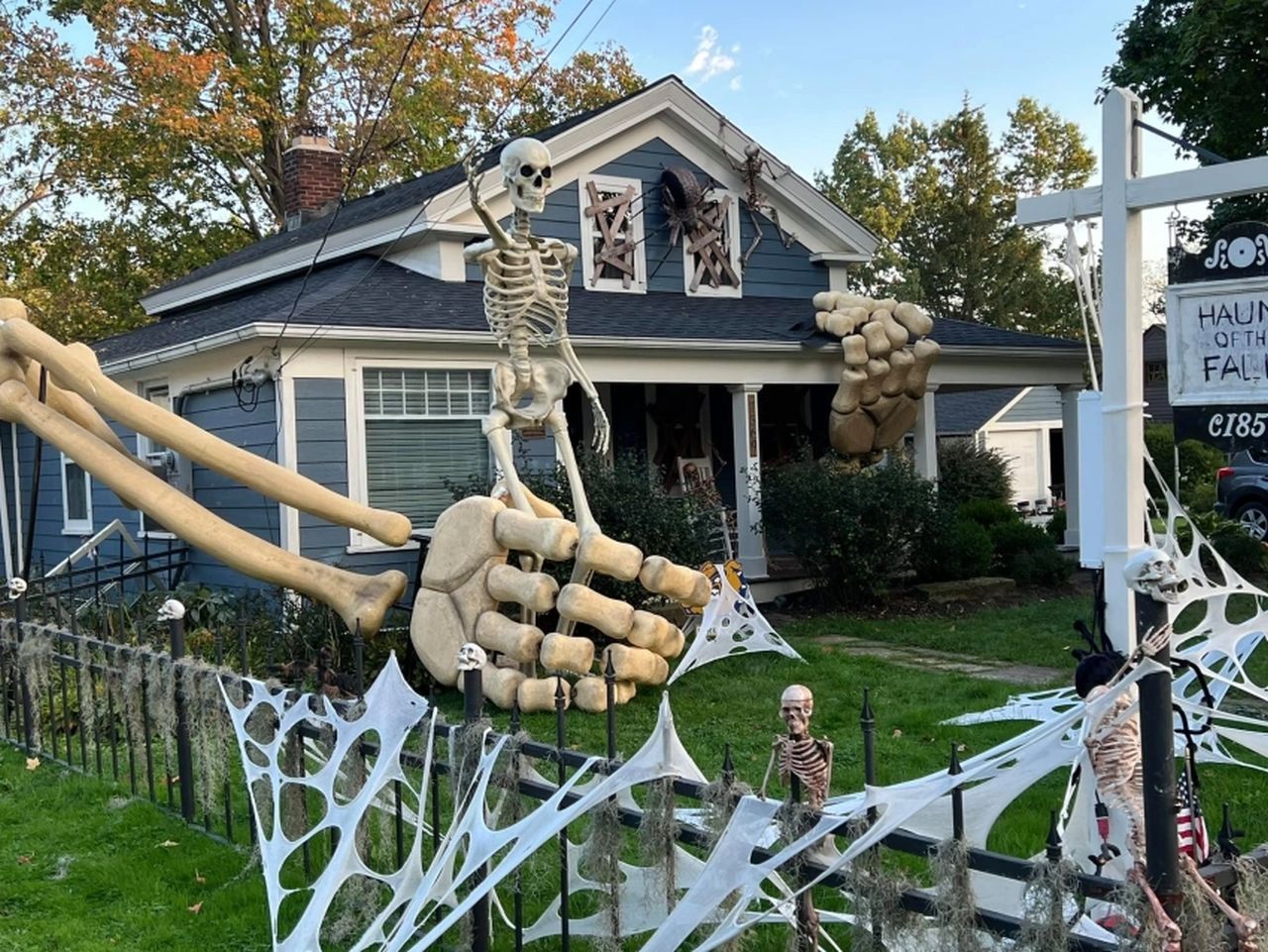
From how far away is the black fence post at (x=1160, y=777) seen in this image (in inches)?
101

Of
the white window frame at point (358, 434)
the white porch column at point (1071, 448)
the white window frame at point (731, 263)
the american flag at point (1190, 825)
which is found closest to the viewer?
the american flag at point (1190, 825)

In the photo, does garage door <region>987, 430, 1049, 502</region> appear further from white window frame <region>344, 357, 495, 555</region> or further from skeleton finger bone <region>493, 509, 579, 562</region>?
skeleton finger bone <region>493, 509, 579, 562</region>

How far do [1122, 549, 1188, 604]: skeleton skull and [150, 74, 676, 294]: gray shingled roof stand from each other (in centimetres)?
1104

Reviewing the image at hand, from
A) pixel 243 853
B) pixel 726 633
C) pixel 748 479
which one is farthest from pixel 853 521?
pixel 243 853

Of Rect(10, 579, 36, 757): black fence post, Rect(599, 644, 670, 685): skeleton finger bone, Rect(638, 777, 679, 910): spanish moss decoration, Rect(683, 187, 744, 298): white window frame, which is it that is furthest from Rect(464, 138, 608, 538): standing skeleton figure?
Rect(683, 187, 744, 298): white window frame

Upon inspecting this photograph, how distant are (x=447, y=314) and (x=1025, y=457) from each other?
2368 cm

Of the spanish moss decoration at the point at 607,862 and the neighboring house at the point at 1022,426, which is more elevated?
the neighboring house at the point at 1022,426

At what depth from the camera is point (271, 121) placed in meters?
26.1

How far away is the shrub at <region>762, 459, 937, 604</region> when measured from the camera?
12281mm

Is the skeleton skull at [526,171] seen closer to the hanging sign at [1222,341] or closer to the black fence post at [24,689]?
the black fence post at [24,689]

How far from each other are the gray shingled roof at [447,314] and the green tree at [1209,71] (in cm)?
305

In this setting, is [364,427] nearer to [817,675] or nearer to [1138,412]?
[817,675]

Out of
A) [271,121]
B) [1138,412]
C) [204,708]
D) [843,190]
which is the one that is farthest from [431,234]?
[843,190]

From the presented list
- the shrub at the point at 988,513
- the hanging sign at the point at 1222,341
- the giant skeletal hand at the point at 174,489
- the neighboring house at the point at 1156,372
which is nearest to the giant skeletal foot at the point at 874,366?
the shrub at the point at 988,513
